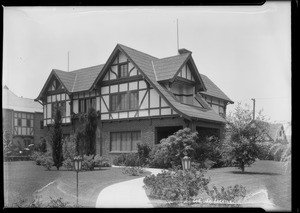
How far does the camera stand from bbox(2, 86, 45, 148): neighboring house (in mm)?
10617

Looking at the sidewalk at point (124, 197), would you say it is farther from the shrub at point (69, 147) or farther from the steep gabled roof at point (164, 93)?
the steep gabled roof at point (164, 93)

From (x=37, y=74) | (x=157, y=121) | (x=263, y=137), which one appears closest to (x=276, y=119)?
(x=263, y=137)

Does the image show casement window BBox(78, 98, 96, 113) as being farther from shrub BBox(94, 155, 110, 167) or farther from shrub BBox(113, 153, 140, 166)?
shrub BBox(113, 153, 140, 166)

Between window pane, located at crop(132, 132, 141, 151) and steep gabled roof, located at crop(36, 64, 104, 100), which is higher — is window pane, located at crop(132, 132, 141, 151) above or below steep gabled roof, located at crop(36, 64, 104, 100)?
below

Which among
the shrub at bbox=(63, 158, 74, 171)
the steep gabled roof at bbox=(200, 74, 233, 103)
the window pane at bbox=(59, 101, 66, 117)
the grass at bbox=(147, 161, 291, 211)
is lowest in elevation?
the grass at bbox=(147, 161, 291, 211)

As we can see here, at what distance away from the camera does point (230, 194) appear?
1007cm

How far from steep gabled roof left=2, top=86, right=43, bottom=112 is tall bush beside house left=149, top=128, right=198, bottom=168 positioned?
4061mm

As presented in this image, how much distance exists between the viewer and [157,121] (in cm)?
1138

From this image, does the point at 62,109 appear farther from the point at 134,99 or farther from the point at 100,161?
the point at 134,99

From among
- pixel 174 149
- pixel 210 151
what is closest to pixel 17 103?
pixel 174 149

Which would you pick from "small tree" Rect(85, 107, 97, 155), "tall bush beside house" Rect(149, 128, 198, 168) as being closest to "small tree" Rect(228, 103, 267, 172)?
"tall bush beside house" Rect(149, 128, 198, 168)

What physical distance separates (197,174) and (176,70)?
3.77 metres

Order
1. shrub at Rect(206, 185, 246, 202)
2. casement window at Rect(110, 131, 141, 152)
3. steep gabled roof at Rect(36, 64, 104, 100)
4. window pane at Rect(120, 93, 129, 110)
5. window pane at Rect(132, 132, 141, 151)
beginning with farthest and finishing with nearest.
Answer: casement window at Rect(110, 131, 141, 152)
window pane at Rect(132, 132, 141, 151)
window pane at Rect(120, 93, 129, 110)
steep gabled roof at Rect(36, 64, 104, 100)
shrub at Rect(206, 185, 246, 202)
